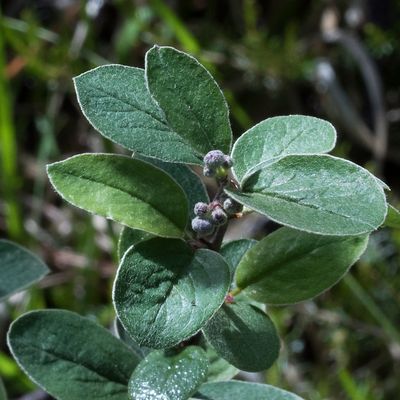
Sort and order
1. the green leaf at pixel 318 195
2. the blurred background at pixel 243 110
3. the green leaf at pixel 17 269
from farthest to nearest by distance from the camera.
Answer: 1. the blurred background at pixel 243 110
2. the green leaf at pixel 17 269
3. the green leaf at pixel 318 195

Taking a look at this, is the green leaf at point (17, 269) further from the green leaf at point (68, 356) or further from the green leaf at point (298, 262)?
the green leaf at point (298, 262)

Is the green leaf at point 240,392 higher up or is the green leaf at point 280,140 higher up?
the green leaf at point 280,140

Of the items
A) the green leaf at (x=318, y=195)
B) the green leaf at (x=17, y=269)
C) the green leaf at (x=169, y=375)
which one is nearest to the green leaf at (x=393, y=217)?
the green leaf at (x=318, y=195)

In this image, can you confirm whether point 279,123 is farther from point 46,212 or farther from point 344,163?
point 46,212

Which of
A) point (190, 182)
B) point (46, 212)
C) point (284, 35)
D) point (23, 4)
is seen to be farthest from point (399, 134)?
point (190, 182)

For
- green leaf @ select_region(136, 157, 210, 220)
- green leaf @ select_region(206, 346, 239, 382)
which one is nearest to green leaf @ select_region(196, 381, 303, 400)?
green leaf @ select_region(206, 346, 239, 382)

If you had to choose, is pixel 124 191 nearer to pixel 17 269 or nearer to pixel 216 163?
pixel 216 163

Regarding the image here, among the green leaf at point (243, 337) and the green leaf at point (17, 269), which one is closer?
the green leaf at point (243, 337)
